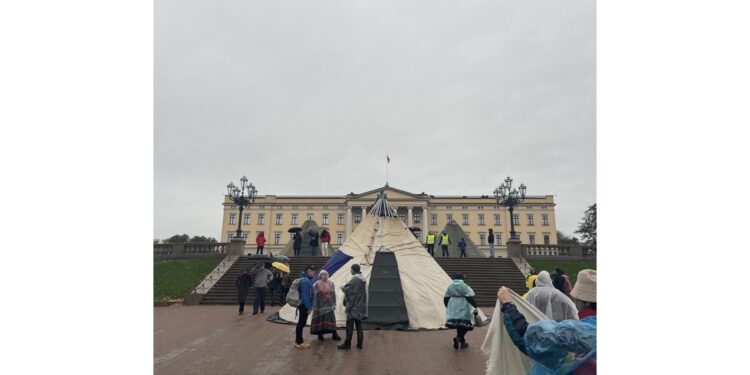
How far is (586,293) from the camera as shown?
127 inches

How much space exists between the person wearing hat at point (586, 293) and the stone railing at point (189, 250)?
22.1m

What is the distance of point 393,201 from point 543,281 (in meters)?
68.1

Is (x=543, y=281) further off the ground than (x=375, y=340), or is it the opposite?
(x=543, y=281)

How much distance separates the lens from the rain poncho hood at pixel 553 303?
4.30 metres

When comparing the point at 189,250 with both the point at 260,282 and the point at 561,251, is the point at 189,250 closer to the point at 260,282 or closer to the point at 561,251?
the point at 260,282

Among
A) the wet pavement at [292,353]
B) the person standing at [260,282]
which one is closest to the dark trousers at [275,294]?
the person standing at [260,282]

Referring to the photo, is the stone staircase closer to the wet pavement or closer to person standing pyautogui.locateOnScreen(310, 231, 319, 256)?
person standing pyautogui.locateOnScreen(310, 231, 319, 256)

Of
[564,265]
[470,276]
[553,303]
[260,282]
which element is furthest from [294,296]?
[564,265]

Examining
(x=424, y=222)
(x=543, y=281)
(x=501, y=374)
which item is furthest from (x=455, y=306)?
(x=424, y=222)

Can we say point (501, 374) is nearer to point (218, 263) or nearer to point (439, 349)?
point (439, 349)

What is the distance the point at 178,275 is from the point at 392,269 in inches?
515

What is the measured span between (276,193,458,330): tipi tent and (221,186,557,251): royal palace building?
191 ft

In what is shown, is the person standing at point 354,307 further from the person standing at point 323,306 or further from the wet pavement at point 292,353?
the person standing at point 323,306

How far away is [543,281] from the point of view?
4.78 meters
